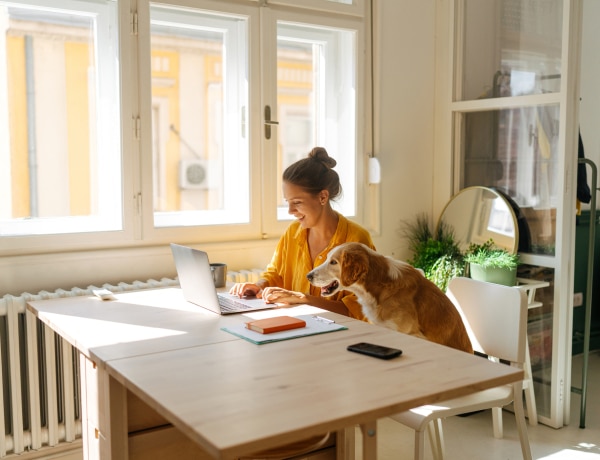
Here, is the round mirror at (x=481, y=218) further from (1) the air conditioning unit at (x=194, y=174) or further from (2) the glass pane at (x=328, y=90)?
(1) the air conditioning unit at (x=194, y=174)

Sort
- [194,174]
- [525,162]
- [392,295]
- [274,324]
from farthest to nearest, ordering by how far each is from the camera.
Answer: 1. [194,174]
2. [525,162]
3. [392,295]
4. [274,324]

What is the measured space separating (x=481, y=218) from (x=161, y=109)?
5.59 ft

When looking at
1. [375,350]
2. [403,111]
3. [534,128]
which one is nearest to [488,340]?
[375,350]

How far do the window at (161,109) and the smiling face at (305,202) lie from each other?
0.65 metres

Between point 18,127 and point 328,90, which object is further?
point 328,90

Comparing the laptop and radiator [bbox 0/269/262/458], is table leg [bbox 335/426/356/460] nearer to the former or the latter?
the laptop

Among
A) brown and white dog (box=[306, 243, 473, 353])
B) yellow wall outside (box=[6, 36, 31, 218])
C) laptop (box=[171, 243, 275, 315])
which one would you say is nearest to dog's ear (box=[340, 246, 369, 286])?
brown and white dog (box=[306, 243, 473, 353])

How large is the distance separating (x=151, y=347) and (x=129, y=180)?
4.12ft

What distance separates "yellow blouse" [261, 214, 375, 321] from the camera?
7.98 ft

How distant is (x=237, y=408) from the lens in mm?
1263

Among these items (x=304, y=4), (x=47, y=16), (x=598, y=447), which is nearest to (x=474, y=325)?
(x=598, y=447)

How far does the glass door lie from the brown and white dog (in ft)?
3.42

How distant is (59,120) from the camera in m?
2.84

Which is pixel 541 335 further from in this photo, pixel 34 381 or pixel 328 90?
pixel 34 381
